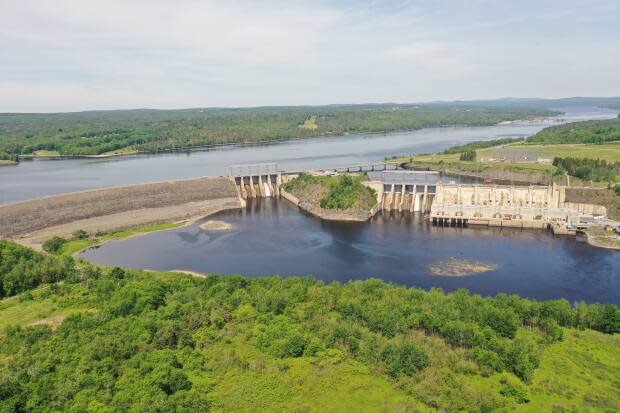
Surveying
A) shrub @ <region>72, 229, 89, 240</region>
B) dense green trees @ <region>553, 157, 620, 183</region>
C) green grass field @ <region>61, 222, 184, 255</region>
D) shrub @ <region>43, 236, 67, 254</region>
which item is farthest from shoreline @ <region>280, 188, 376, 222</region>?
dense green trees @ <region>553, 157, 620, 183</region>

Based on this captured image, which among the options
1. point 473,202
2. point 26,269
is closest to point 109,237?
point 26,269

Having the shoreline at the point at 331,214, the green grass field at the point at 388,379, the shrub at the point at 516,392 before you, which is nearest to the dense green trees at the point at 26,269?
the green grass field at the point at 388,379

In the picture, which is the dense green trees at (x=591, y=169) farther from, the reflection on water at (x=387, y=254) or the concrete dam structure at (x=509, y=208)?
the reflection on water at (x=387, y=254)

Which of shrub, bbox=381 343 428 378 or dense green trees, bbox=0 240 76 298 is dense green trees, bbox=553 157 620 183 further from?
dense green trees, bbox=0 240 76 298

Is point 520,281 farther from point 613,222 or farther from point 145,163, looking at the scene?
point 145,163

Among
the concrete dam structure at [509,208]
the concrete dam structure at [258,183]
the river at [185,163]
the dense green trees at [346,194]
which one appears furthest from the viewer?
the river at [185,163]

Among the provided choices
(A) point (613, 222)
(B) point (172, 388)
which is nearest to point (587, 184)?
(A) point (613, 222)
